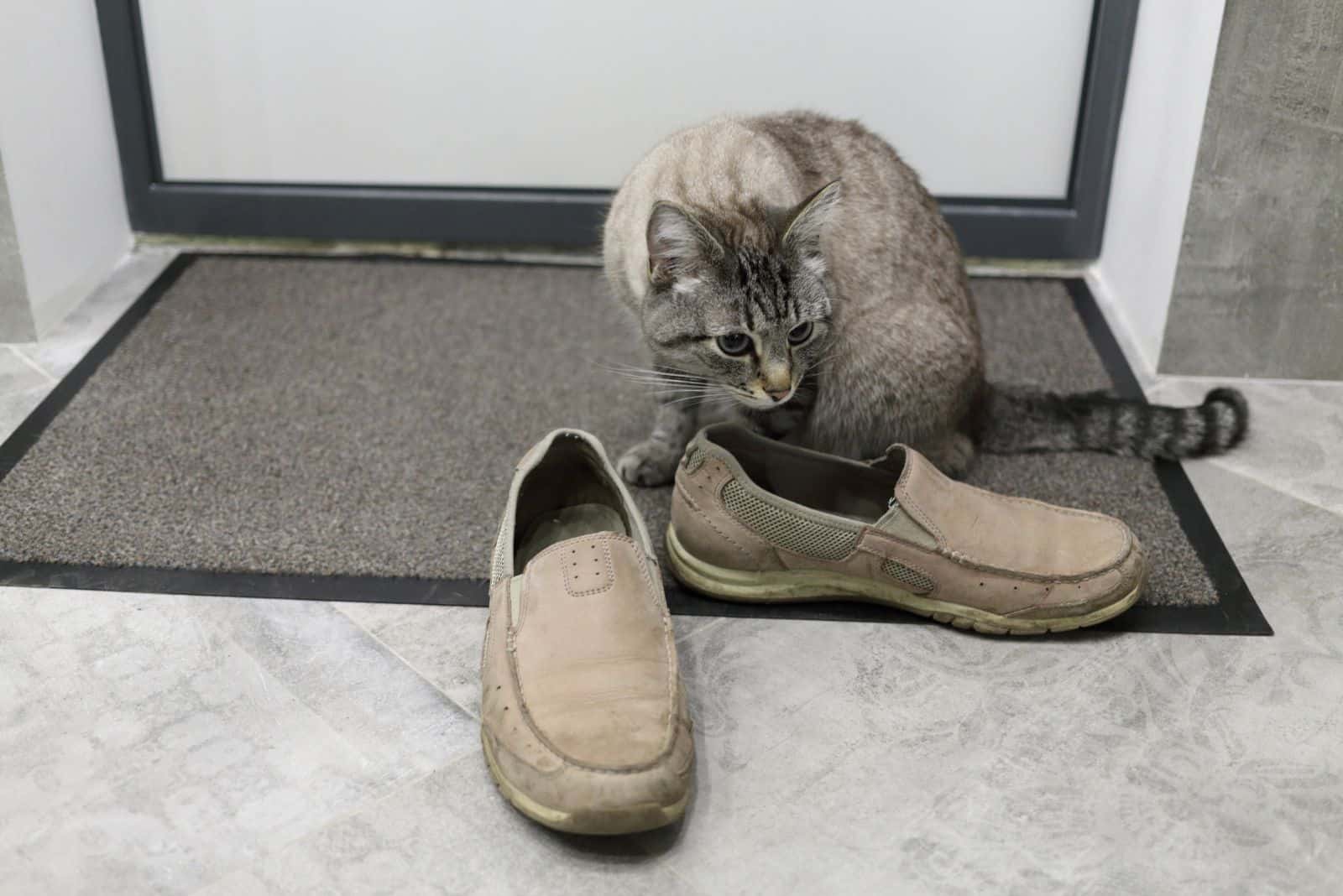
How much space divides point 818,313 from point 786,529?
0.36 m

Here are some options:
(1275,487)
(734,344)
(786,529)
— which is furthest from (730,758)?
(1275,487)

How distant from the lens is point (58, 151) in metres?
2.79

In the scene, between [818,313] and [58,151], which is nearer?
[818,313]

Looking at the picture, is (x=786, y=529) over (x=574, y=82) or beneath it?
beneath

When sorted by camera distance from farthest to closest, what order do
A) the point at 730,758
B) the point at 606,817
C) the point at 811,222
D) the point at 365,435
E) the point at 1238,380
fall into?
the point at 1238,380 → the point at 365,435 → the point at 811,222 → the point at 730,758 → the point at 606,817

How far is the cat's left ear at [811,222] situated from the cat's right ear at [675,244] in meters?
0.12

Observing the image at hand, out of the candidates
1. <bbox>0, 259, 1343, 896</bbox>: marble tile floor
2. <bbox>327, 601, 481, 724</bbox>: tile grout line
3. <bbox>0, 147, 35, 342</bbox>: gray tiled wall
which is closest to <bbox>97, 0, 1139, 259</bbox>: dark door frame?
<bbox>0, 147, 35, 342</bbox>: gray tiled wall

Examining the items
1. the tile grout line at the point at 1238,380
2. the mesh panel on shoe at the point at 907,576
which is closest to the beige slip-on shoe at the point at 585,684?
the mesh panel on shoe at the point at 907,576

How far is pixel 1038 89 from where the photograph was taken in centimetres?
296

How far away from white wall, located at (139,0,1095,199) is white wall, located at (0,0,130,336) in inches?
6.1

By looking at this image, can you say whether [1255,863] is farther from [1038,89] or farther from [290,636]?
[1038,89]

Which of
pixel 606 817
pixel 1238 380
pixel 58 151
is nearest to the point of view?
pixel 606 817

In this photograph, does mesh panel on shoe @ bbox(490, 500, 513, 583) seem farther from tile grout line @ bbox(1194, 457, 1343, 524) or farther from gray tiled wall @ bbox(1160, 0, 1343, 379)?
gray tiled wall @ bbox(1160, 0, 1343, 379)

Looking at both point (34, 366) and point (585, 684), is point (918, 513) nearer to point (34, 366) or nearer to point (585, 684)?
point (585, 684)
